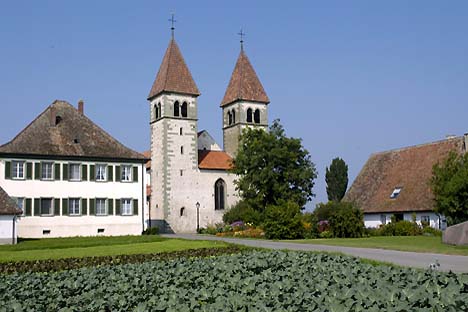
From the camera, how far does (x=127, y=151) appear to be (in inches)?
1822

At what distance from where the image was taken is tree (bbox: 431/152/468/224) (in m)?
29.8

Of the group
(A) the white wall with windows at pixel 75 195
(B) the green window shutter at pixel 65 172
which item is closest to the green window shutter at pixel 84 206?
(A) the white wall with windows at pixel 75 195

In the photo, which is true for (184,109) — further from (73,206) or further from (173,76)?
(73,206)

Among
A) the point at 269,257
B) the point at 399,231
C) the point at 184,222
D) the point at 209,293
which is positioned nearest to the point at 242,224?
the point at 184,222

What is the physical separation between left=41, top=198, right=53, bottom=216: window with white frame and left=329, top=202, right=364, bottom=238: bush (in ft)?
68.1

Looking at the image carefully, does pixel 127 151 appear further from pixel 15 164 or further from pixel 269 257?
pixel 269 257

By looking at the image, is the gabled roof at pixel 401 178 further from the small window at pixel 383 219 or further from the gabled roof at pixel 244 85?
the gabled roof at pixel 244 85

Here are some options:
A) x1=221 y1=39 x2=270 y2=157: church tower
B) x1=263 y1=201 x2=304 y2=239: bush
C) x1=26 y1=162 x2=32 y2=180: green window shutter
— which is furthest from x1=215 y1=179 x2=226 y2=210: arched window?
x1=263 y1=201 x2=304 y2=239: bush

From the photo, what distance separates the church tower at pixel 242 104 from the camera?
206ft

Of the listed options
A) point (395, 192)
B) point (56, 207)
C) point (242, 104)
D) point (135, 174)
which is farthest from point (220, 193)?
point (395, 192)

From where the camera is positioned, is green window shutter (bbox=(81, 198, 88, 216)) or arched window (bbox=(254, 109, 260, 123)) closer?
green window shutter (bbox=(81, 198, 88, 216))

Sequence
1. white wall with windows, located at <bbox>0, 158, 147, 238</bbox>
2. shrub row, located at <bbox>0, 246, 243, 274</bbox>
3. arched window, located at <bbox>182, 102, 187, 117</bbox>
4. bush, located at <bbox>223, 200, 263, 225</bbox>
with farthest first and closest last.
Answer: arched window, located at <bbox>182, 102, 187, 117</bbox>
bush, located at <bbox>223, 200, 263, 225</bbox>
white wall with windows, located at <bbox>0, 158, 147, 238</bbox>
shrub row, located at <bbox>0, 246, 243, 274</bbox>

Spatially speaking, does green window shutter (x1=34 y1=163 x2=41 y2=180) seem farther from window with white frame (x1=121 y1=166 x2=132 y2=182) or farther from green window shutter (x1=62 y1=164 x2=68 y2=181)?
window with white frame (x1=121 y1=166 x2=132 y2=182)

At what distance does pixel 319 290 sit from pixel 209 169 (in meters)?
48.8
